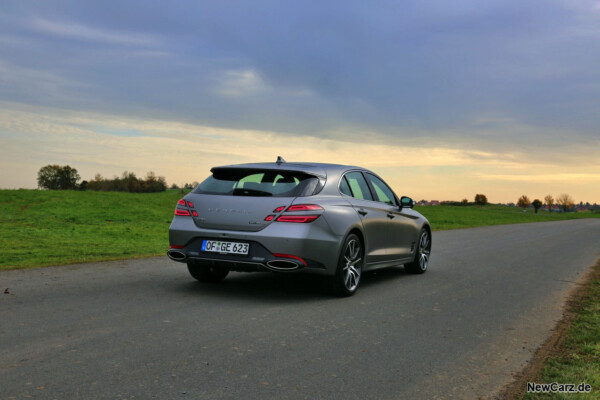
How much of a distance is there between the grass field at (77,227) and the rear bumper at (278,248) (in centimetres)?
420

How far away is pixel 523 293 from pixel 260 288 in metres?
3.83

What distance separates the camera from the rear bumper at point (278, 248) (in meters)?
6.93

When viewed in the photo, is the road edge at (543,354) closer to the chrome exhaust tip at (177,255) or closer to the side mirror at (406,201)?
the side mirror at (406,201)

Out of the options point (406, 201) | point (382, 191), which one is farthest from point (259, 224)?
point (406, 201)

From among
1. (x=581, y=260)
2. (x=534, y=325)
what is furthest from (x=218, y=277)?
(x=581, y=260)

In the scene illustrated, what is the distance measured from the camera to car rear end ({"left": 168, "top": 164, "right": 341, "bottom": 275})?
6961 mm

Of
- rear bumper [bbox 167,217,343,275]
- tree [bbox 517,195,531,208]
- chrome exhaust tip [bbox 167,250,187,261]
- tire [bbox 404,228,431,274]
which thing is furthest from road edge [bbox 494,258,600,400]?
tree [bbox 517,195,531,208]

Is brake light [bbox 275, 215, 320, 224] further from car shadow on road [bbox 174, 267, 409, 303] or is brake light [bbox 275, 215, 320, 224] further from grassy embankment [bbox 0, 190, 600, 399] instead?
grassy embankment [bbox 0, 190, 600, 399]

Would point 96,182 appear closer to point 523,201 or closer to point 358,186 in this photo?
point 358,186

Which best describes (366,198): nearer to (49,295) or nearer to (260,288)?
(260,288)

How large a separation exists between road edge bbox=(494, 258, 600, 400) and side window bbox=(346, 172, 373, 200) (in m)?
3.04

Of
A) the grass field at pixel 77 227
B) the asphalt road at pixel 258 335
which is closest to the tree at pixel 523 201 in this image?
the grass field at pixel 77 227

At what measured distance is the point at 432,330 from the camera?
19.4ft

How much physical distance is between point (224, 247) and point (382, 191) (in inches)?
131
